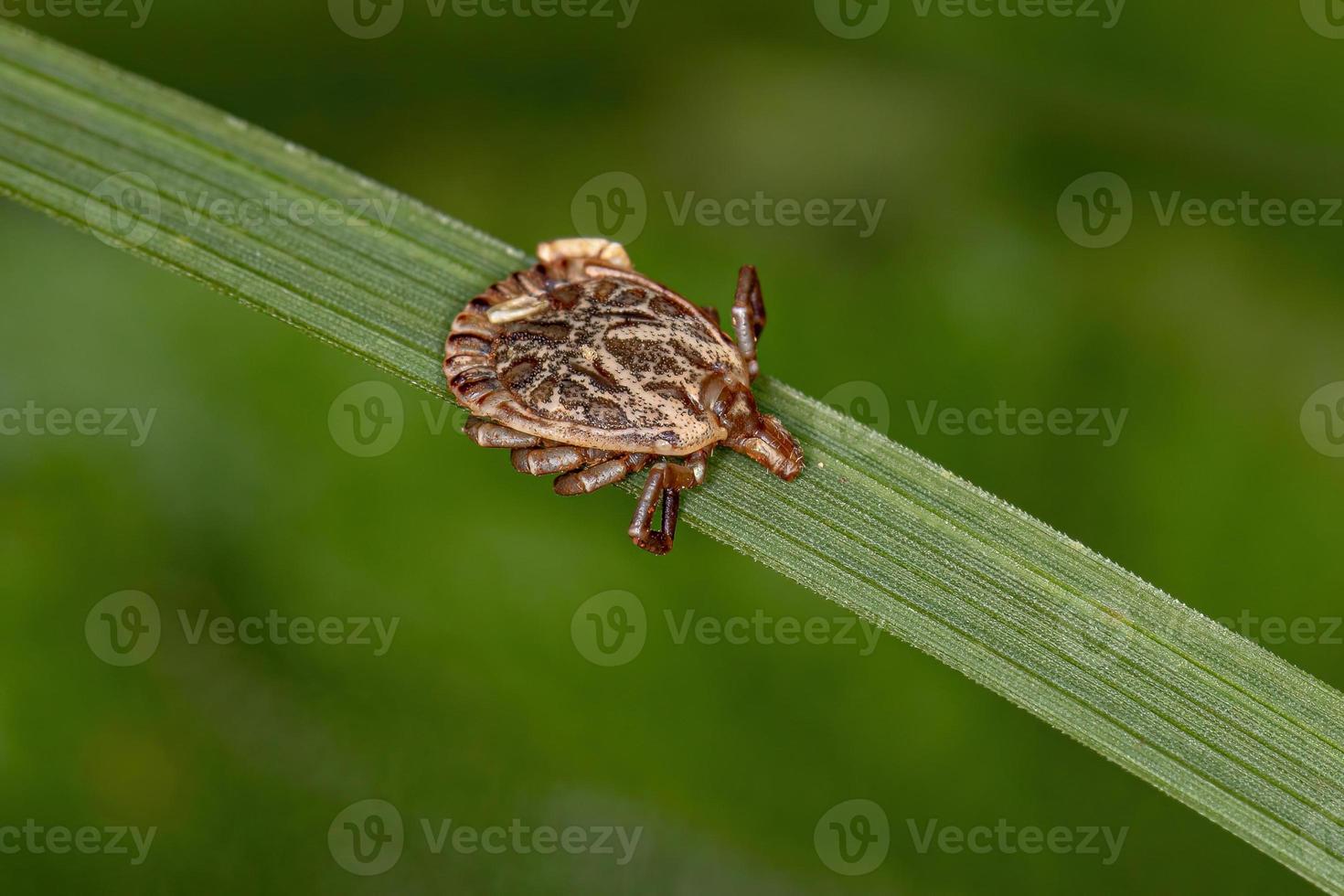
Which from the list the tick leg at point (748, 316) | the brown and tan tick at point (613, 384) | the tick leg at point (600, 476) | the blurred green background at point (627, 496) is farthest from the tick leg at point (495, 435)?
the tick leg at point (748, 316)

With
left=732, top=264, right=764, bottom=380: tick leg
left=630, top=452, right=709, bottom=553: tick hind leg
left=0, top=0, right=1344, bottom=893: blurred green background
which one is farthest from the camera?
left=732, top=264, right=764, bottom=380: tick leg

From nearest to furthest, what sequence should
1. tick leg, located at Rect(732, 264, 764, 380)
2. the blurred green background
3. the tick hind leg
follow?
the tick hind leg → the blurred green background → tick leg, located at Rect(732, 264, 764, 380)

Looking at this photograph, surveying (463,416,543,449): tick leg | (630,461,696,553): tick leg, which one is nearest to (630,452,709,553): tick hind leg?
(630,461,696,553): tick leg

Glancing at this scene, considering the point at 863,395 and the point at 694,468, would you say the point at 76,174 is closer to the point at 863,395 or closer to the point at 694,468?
the point at 694,468

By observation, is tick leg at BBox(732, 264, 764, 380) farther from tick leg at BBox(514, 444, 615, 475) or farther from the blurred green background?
tick leg at BBox(514, 444, 615, 475)

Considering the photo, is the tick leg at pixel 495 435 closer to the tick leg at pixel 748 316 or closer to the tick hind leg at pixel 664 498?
the tick hind leg at pixel 664 498

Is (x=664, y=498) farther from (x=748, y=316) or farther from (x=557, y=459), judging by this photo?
(x=748, y=316)

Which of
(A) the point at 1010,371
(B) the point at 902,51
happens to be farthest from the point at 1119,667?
(B) the point at 902,51
